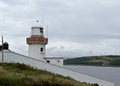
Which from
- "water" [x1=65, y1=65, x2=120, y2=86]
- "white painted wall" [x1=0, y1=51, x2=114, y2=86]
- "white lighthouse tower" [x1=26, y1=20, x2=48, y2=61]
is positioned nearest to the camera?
"white painted wall" [x1=0, y1=51, x2=114, y2=86]

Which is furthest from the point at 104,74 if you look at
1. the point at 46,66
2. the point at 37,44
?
the point at 46,66

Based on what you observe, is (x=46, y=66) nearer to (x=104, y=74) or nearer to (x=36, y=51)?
(x=36, y=51)

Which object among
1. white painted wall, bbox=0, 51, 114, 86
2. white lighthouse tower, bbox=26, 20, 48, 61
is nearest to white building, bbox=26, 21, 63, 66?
white lighthouse tower, bbox=26, 20, 48, 61

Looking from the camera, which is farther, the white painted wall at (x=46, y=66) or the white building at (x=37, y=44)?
the white building at (x=37, y=44)

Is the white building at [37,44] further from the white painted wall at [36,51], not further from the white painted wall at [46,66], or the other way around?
the white painted wall at [46,66]

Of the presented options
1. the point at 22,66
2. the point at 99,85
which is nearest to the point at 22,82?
the point at 22,66

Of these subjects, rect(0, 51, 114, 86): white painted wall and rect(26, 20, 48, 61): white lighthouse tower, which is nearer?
rect(0, 51, 114, 86): white painted wall

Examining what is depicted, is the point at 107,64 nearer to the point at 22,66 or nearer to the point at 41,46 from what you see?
the point at 41,46

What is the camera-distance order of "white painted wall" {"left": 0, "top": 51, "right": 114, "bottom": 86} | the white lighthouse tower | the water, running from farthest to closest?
the water → the white lighthouse tower → "white painted wall" {"left": 0, "top": 51, "right": 114, "bottom": 86}

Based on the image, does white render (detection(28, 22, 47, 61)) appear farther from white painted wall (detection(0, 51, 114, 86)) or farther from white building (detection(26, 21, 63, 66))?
white painted wall (detection(0, 51, 114, 86))

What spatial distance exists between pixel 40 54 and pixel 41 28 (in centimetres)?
247

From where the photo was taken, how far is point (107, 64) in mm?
148625

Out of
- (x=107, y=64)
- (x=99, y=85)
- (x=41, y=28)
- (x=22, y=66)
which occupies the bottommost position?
(x=107, y=64)

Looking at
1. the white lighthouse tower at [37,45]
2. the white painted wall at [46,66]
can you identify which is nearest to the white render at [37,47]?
the white lighthouse tower at [37,45]
